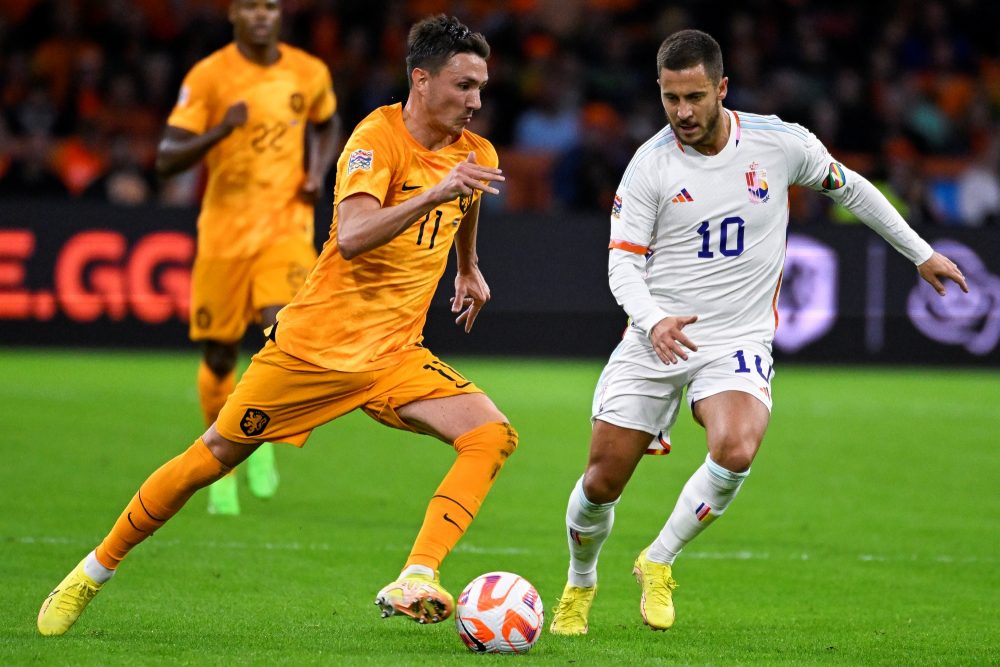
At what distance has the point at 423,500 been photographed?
9.25 metres

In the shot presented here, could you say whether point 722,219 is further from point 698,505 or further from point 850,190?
point 698,505

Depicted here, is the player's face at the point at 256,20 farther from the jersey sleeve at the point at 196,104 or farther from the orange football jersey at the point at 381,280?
the orange football jersey at the point at 381,280

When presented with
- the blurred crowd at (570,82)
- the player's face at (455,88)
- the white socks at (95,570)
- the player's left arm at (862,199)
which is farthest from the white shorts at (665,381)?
the blurred crowd at (570,82)

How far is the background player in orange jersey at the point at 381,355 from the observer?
18.4 ft

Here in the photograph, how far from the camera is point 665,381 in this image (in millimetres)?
6098

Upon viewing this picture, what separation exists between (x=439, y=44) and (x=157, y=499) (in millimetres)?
1911

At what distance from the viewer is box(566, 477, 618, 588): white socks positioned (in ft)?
20.0

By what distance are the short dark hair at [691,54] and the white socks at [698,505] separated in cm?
145

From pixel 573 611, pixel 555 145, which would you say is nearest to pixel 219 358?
pixel 573 611

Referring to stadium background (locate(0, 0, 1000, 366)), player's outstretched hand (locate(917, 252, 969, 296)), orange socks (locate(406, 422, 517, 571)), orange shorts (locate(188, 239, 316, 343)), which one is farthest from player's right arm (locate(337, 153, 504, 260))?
stadium background (locate(0, 0, 1000, 366))

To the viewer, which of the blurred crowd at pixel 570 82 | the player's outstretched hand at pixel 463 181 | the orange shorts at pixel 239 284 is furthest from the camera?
the blurred crowd at pixel 570 82

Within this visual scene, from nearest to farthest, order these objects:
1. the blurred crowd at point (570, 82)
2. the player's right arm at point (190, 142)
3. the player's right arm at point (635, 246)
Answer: the player's right arm at point (635, 246) → the player's right arm at point (190, 142) → the blurred crowd at point (570, 82)

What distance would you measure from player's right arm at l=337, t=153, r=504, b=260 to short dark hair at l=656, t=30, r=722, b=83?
92 cm

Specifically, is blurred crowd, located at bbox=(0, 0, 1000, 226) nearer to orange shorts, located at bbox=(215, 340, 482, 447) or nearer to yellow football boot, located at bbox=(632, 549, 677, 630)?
orange shorts, located at bbox=(215, 340, 482, 447)
